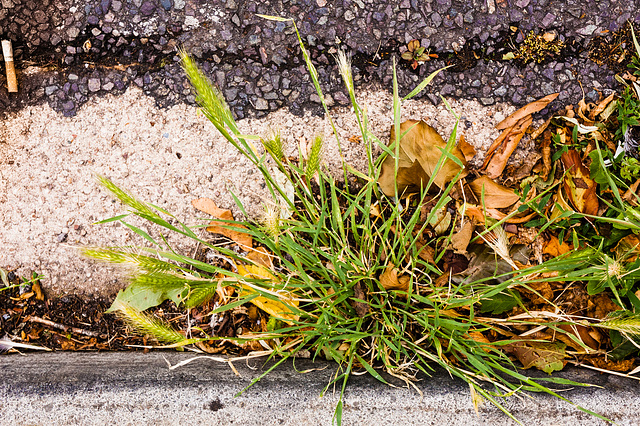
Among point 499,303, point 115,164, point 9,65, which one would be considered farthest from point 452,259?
point 9,65

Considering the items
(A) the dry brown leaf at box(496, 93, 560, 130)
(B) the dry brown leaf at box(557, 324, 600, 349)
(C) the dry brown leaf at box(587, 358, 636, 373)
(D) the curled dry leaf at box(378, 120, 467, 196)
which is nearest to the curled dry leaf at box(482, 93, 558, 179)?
(A) the dry brown leaf at box(496, 93, 560, 130)

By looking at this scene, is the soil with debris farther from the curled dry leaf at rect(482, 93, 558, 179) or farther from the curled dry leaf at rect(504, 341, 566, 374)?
the curled dry leaf at rect(504, 341, 566, 374)

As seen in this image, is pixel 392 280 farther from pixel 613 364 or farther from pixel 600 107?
pixel 600 107

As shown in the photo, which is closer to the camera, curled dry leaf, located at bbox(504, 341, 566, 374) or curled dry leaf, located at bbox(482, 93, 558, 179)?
curled dry leaf, located at bbox(504, 341, 566, 374)

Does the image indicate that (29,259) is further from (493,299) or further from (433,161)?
(493,299)

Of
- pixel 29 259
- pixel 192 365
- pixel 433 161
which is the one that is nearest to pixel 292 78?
pixel 433 161
